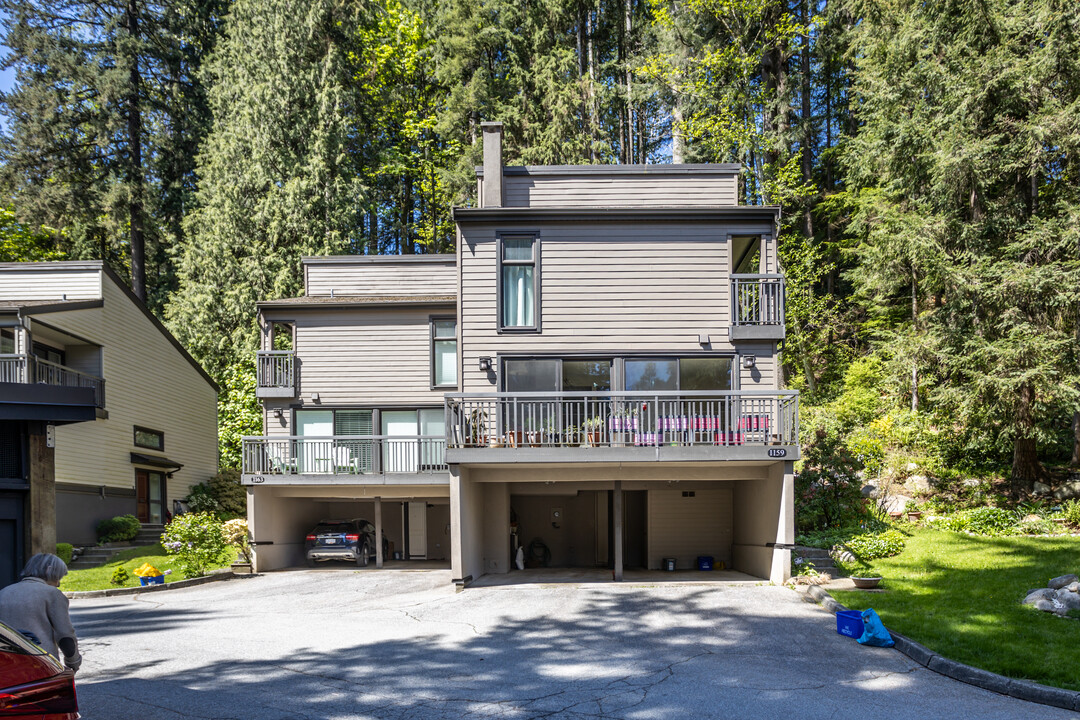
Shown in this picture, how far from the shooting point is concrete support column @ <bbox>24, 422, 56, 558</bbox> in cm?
1747

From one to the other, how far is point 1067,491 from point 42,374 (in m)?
24.2

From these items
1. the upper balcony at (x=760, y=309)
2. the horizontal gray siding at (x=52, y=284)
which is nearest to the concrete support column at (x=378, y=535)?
the upper balcony at (x=760, y=309)

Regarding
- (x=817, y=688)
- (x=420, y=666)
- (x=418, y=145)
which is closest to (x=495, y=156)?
(x=420, y=666)

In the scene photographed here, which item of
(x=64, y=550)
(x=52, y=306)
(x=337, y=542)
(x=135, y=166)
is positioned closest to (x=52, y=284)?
(x=52, y=306)

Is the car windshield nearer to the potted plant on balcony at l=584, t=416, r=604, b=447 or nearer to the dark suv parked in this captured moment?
the dark suv parked

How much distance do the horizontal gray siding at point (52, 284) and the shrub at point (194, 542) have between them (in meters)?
8.36

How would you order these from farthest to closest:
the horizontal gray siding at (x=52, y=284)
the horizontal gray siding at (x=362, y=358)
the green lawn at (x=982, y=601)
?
the horizontal gray siding at (x=52, y=284) < the horizontal gray siding at (x=362, y=358) < the green lawn at (x=982, y=601)

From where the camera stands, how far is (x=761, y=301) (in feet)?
54.0

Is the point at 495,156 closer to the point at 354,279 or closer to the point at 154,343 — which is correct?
the point at 354,279

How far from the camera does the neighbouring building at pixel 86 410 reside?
17.5 meters

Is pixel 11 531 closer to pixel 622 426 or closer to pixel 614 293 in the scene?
pixel 622 426

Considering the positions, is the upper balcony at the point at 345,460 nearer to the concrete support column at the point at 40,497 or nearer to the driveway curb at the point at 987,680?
the concrete support column at the point at 40,497

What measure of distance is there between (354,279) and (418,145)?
17731 millimetres

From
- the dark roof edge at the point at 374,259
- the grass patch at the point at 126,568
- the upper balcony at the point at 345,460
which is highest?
the dark roof edge at the point at 374,259
